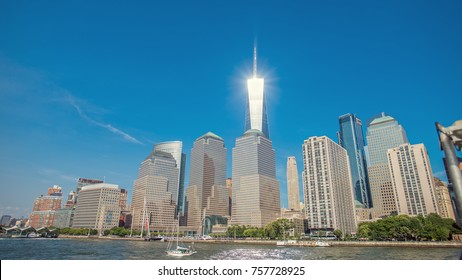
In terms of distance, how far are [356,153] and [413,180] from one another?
58.2m

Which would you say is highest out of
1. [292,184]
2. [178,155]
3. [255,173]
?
[178,155]

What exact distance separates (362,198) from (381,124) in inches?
1702

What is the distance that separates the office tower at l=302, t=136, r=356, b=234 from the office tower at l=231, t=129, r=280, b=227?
18605 mm

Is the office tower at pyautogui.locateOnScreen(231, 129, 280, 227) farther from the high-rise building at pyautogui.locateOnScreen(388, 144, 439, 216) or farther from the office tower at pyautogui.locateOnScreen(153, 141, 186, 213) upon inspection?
the office tower at pyautogui.locateOnScreen(153, 141, 186, 213)

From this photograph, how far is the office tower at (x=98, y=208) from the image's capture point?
279ft

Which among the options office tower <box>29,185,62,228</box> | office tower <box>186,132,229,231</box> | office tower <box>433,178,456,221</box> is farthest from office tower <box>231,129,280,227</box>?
office tower <box>29,185,62,228</box>

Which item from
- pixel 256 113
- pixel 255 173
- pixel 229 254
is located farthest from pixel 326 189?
pixel 229 254

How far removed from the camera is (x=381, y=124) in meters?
81.1

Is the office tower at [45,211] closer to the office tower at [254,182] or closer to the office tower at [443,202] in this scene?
the office tower at [254,182]

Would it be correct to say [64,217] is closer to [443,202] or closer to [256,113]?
[256,113]

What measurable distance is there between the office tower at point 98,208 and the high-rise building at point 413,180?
7523cm

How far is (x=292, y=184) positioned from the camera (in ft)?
407
